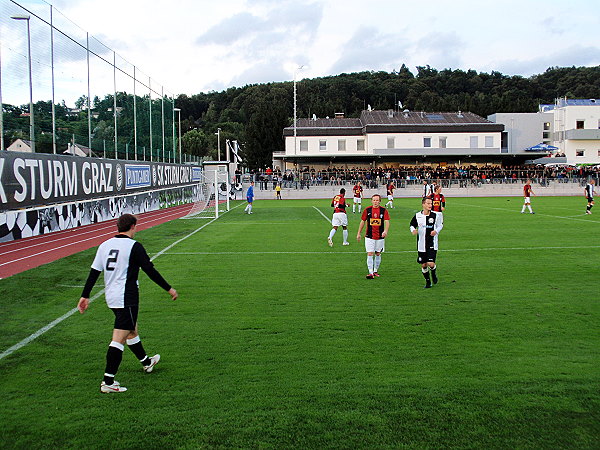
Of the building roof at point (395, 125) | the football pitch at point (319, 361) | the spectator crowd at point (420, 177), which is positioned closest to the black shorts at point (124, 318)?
the football pitch at point (319, 361)

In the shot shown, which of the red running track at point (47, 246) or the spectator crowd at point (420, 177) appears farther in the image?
the spectator crowd at point (420, 177)

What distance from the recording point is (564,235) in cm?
1988

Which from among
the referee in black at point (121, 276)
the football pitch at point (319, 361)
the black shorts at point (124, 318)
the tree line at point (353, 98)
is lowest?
the football pitch at point (319, 361)

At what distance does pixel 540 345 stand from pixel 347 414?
336 centimetres

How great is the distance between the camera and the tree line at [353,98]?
85.4 metres

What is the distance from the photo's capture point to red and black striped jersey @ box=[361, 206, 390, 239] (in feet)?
39.5

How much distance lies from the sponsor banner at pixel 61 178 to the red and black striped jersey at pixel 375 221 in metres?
12.2

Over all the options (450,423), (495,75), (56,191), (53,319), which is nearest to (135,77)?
(56,191)

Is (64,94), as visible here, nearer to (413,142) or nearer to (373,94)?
(413,142)

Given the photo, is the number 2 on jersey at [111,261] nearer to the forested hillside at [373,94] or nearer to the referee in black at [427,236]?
the referee in black at [427,236]

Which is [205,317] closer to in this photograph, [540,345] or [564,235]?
[540,345]

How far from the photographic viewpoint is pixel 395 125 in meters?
67.2

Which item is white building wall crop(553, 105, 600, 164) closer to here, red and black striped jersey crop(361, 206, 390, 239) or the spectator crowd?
the spectator crowd

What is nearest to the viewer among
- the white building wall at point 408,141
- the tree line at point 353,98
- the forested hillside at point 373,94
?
the white building wall at point 408,141
